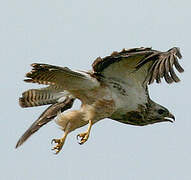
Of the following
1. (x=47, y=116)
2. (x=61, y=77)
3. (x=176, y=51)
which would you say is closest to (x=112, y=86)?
(x=61, y=77)

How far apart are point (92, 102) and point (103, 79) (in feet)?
1.58

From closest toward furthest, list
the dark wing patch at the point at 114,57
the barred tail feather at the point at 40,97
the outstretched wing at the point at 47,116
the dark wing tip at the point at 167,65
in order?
the dark wing tip at the point at 167,65, the dark wing patch at the point at 114,57, the barred tail feather at the point at 40,97, the outstretched wing at the point at 47,116

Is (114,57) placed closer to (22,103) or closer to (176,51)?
(176,51)

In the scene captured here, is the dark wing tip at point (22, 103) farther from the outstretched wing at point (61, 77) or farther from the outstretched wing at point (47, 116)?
the outstretched wing at point (61, 77)

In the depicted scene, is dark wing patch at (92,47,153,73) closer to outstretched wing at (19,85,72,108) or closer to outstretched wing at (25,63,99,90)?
outstretched wing at (25,63,99,90)

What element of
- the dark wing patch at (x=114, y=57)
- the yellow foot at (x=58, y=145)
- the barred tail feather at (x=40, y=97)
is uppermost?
the dark wing patch at (x=114, y=57)

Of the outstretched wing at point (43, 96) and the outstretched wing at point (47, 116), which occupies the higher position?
the outstretched wing at point (43, 96)

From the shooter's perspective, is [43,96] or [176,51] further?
[43,96]

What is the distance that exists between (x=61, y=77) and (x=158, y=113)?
2643mm

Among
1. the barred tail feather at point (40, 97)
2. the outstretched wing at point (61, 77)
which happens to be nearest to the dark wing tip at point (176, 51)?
the outstretched wing at point (61, 77)

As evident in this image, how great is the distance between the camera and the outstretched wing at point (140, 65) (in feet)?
57.7

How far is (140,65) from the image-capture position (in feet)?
61.6

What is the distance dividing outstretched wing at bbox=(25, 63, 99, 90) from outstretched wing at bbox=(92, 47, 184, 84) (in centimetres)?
31

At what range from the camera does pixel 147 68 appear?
62.1 feet
